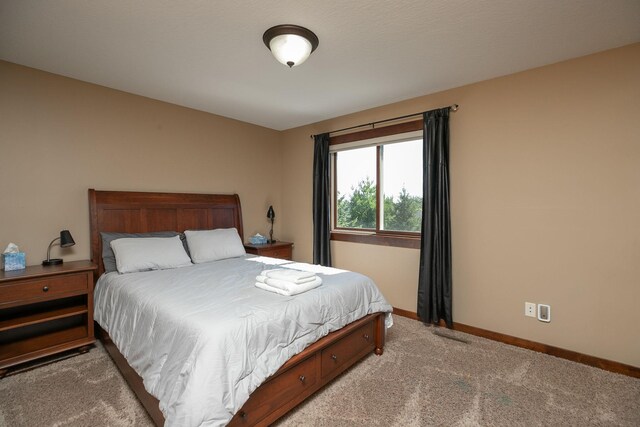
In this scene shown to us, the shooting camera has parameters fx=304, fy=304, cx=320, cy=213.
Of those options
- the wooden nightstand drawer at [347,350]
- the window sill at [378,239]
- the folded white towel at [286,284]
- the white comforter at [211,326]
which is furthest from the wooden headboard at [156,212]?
the wooden nightstand drawer at [347,350]

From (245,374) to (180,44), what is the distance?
90.3 inches

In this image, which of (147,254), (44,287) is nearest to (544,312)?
(147,254)

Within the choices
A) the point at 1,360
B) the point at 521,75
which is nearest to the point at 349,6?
the point at 521,75

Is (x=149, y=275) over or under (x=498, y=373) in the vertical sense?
over

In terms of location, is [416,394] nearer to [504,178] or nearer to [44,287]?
[504,178]

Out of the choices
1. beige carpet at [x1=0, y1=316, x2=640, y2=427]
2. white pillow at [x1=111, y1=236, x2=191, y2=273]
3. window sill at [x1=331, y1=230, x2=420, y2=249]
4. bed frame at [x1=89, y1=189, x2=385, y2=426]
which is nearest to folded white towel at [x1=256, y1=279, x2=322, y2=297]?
bed frame at [x1=89, y1=189, x2=385, y2=426]

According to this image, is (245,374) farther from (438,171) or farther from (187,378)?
(438,171)

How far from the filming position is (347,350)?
2.27 m

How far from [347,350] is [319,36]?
7.51 feet

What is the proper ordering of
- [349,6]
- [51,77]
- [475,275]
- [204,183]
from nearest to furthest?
[349,6] < [51,77] < [475,275] < [204,183]

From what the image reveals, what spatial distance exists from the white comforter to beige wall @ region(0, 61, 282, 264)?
0.83 m

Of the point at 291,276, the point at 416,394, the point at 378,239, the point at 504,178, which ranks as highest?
the point at 504,178

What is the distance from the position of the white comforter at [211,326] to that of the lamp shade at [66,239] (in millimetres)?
441

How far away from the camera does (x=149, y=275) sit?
8.41 feet
